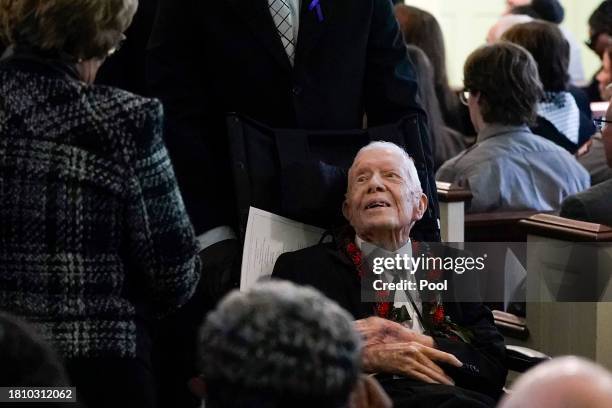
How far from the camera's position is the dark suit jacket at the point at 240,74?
361 centimetres

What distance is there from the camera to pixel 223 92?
3.67m

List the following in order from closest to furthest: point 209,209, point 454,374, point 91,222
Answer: point 91,222 < point 454,374 < point 209,209

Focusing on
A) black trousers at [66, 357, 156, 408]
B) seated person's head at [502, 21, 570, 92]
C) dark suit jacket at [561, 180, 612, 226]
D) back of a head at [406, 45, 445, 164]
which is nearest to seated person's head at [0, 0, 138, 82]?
black trousers at [66, 357, 156, 408]

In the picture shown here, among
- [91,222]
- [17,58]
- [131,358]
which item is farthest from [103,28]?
[131,358]

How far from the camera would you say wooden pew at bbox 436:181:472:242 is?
4.64 m

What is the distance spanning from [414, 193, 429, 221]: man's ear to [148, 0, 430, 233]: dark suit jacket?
1.02ft

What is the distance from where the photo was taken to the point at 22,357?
64.7 inches

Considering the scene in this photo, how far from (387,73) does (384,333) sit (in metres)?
0.80

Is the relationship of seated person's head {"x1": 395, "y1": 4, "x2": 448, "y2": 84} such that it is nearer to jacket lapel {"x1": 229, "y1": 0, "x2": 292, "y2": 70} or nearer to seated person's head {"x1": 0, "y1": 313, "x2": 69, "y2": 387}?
jacket lapel {"x1": 229, "y1": 0, "x2": 292, "y2": 70}

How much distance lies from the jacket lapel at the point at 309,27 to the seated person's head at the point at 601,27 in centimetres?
333

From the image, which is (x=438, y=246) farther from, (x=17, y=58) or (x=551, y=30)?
(x=551, y=30)

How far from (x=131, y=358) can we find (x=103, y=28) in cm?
64

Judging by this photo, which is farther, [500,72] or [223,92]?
[500,72]

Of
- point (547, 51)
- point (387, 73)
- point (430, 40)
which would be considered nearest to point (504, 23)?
point (430, 40)
